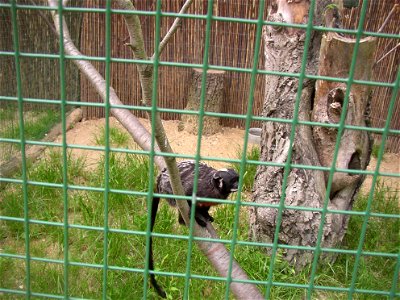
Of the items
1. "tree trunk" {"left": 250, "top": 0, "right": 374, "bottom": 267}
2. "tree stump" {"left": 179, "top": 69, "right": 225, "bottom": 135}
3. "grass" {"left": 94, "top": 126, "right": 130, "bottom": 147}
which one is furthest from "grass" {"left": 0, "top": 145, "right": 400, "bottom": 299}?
"tree stump" {"left": 179, "top": 69, "right": 225, "bottom": 135}

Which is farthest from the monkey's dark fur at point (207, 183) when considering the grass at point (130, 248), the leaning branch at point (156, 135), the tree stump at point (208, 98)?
the tree stump at point (208, 98)

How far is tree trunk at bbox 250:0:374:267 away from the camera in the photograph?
3180 mm

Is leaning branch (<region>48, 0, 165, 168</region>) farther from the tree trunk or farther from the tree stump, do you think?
the tree stump

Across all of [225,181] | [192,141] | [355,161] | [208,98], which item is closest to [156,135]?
[225,181]

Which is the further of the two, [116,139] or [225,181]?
[116,139]

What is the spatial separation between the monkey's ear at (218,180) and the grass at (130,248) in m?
0.57

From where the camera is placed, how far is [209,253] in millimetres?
1868

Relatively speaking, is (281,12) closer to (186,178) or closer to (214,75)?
(186,178)

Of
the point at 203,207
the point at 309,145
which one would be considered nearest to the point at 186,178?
the point at 203,207

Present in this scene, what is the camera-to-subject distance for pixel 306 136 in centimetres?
335

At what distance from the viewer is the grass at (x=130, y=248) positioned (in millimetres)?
2951

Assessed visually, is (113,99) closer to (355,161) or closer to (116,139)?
(355,161)

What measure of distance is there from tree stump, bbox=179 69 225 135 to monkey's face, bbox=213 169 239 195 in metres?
Result: 3.51

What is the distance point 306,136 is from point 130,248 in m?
1.59
